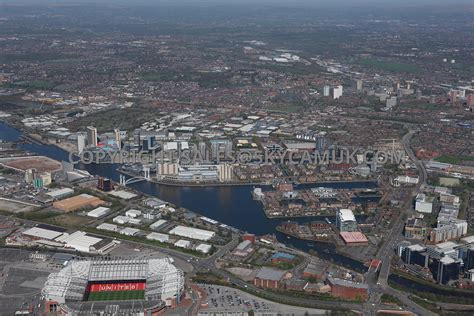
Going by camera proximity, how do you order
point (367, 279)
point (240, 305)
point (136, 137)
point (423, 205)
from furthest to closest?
point (136, 137) → point (423, 205) → point (367, 279) → point (240, 305)

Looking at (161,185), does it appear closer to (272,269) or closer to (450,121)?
(272,269)

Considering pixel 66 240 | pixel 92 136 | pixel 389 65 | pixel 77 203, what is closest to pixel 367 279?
pixel 66 240

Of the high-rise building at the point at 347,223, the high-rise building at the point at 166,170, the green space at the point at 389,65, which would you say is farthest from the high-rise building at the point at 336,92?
the high-rise building at the point at 347,223

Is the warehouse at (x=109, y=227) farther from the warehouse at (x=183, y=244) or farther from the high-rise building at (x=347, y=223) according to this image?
the high-rise building at (x=347, y=223)

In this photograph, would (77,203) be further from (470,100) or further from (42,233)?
(470,100)

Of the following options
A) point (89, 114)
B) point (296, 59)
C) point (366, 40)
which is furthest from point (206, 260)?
point (366, 40)

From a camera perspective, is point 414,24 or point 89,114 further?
point 414,24
